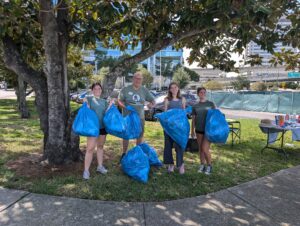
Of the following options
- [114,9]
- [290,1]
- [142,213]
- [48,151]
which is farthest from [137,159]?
[290,1]

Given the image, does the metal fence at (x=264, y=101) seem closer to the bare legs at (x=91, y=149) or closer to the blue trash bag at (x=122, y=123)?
the blue trash bag at (x=122, y=123)

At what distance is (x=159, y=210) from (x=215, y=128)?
6.25ft

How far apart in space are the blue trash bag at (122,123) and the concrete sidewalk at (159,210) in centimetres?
123

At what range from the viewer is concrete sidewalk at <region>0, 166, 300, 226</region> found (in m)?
3.25

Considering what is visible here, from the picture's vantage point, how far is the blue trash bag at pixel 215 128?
4.76 metres

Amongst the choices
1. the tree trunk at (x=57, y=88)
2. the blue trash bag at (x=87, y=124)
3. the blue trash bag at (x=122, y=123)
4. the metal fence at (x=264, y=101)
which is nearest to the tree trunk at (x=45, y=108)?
the tree trunk at (x=57, y=88)

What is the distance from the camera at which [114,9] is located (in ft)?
11.9

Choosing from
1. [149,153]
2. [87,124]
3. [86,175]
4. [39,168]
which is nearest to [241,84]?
[149,153]

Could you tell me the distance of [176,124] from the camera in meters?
4.68

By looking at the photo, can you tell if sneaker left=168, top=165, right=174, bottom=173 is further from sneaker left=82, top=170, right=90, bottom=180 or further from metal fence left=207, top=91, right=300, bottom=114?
metal fence left=207, top=91, right=300, bottom=114

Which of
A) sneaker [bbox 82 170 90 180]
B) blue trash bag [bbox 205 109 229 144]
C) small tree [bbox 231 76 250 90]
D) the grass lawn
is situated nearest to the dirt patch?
the grass lawn

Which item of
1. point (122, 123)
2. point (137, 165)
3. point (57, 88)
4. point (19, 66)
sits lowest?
point (137, 165)

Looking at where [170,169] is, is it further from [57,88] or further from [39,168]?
[57,88]

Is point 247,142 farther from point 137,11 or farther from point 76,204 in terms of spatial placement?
point 76,204
